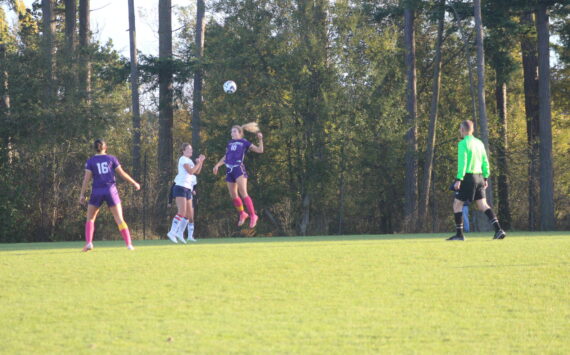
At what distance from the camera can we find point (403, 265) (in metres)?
10.8

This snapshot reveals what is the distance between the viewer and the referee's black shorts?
14.8m

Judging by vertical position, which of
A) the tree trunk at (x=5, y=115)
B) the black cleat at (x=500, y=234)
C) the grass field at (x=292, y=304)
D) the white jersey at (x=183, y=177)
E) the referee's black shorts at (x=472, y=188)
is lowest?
the grass field at (x=292, y=304)

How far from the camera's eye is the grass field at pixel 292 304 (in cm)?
601

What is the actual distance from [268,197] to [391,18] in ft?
38.6

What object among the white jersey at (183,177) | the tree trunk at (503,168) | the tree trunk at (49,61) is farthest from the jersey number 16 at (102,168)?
the tree trunk at (503,168)

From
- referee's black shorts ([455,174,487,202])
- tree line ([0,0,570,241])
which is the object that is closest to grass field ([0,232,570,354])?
referee's black shorts ([455,174,487,202])

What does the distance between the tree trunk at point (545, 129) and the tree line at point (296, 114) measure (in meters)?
0.06

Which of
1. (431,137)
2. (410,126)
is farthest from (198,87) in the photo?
(431,137)

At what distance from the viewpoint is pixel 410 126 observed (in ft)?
114

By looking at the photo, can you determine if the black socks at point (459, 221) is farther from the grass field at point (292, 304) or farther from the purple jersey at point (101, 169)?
the purple jersey at point (101, 169)

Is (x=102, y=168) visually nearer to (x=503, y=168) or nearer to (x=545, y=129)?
(x=545, y=129)

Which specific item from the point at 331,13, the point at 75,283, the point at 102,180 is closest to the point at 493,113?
the point at 331,13

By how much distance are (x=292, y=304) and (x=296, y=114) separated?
25497 mm

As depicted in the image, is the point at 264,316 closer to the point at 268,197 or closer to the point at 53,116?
the point at 53,116
